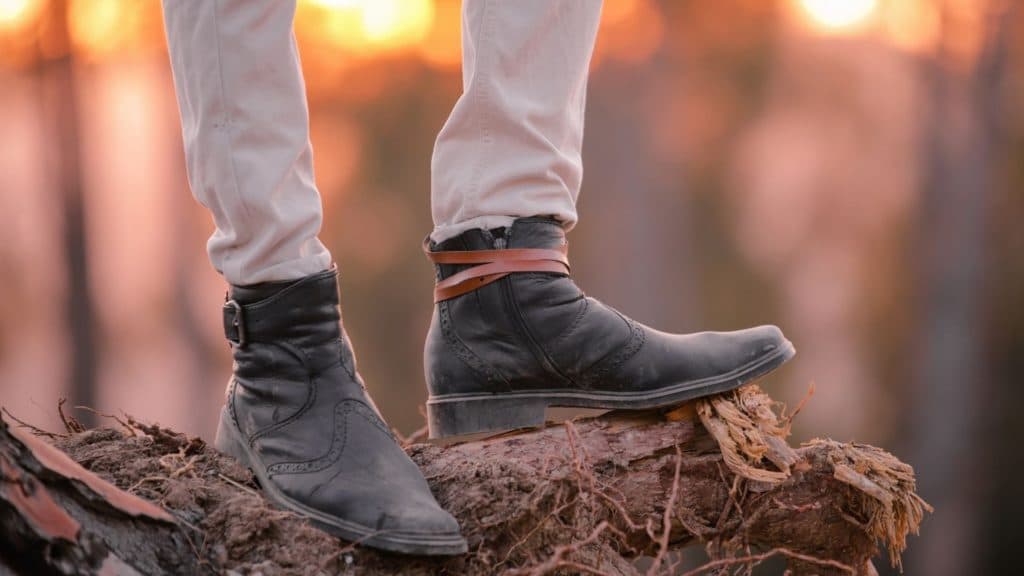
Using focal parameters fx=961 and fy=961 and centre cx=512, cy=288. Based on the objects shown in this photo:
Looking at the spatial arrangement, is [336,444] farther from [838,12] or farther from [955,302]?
[955,302]

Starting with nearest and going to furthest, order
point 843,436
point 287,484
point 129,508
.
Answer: point 129,508 → point 287,484 → point 843,436

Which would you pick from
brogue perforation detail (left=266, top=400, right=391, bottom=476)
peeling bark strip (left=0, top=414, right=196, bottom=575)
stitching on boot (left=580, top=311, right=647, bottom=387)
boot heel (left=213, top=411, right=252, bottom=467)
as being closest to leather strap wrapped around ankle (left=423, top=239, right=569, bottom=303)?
stitching on boot (left=580, top=311, right=647, bottom=387)

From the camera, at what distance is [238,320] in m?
1.45

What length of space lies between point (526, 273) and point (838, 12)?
9.84 meters

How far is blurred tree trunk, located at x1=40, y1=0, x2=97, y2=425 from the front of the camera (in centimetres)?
802

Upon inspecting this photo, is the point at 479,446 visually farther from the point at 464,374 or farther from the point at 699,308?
the point at 699,308

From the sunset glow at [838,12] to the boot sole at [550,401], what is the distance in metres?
9.14

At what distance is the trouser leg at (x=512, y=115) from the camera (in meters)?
1.50

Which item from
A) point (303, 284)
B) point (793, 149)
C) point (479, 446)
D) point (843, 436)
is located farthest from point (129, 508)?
point (793, 149)

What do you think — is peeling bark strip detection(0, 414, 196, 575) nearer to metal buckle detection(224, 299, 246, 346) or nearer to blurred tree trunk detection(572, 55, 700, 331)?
metal buckle detection(224, 299, 246, 346)

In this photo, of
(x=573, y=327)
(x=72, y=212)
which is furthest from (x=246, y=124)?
(x=72, y=212)

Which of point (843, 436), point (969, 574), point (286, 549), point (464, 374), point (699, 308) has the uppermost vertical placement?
point (464, 374)

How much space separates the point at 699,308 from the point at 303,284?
11337 millimetres

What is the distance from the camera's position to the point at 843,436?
11.5 metres
